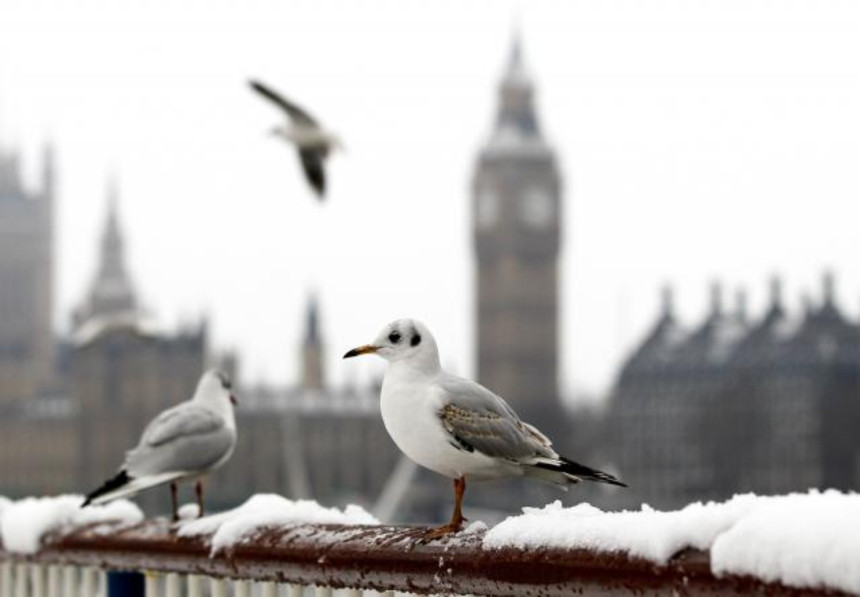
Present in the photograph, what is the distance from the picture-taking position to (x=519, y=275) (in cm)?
9231

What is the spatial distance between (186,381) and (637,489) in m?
19.5

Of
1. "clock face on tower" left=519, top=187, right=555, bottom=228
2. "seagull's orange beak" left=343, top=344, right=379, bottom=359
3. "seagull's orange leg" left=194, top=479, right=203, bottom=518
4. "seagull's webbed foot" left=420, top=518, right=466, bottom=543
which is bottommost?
"seagull's orange leg" left=194, top=479, right=203, bottom=518

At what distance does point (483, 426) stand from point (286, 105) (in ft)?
13.0

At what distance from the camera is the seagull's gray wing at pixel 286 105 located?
6.30 metres

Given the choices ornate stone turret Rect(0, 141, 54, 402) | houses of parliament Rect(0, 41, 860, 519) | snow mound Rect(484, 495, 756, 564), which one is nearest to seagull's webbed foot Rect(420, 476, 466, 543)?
snow mound Rect(484, 495, 756, 564)

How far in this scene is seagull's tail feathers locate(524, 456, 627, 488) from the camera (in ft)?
9.16

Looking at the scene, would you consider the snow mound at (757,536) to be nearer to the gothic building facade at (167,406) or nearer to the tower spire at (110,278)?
the gothic building facade at (167,406)

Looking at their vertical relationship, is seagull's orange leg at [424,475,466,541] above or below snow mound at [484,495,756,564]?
below

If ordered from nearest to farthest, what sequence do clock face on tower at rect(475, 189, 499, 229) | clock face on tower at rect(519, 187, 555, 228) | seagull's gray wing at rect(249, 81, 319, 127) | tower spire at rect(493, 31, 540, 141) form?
1. seagull's gray wing at rect(249, 81, 319, 127)
2. clock face on tower at rect(519, 187, 555, 228)
3. clock face on tower at rect(475, 189, 499, 229)
4. tower spire at rect(493, 31, 540, 141)

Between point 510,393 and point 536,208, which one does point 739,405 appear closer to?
point 510,393

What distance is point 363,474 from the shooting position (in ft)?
302

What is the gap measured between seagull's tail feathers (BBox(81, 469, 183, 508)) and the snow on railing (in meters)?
0.07

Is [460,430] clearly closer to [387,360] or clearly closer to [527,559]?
[387,360]

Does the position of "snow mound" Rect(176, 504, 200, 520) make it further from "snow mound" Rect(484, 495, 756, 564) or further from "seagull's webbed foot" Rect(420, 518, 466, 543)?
"snow mound" Rect(484, 495, 756, 564)
